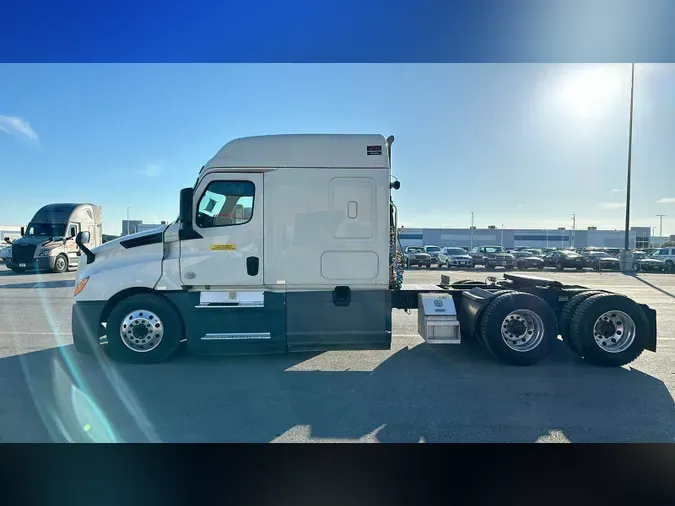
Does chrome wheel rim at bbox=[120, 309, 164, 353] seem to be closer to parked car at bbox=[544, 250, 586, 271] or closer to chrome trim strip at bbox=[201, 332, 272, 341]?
chrome trim strip at bbox=[201, 332, 272, 341]

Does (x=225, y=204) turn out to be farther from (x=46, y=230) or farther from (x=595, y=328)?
(x=46, y=230)

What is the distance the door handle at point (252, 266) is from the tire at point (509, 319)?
3399 mm

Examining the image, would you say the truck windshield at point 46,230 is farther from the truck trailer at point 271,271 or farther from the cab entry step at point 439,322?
the cab entry step at point 439,322

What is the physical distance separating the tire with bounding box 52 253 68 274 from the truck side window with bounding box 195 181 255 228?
59.1 feet

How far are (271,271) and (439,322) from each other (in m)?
2.68

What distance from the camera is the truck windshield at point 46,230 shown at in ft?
64.8

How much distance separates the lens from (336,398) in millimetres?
4758

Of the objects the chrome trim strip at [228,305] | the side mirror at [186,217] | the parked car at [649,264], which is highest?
the side mirror at [186,217]

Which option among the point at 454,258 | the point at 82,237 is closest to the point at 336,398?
the point at 82,237

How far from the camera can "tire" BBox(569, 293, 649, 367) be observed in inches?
234

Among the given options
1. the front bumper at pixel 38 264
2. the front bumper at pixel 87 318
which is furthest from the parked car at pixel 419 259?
the front bumper at pixel 87 318

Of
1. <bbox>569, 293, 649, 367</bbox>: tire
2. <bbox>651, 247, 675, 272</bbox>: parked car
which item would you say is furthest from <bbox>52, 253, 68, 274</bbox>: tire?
<bbox>651, 247, 675, 272</bbox>: parked car
